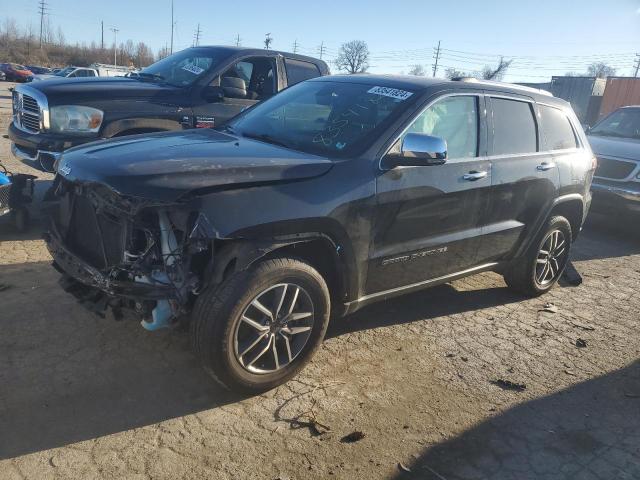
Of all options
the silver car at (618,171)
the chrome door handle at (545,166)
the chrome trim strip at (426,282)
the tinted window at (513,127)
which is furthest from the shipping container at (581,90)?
the chrome trim strip at (426,282)

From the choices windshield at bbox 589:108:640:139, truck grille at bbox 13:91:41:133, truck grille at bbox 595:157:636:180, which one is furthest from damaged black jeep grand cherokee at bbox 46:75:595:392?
windshield at bbox 589:108:640:139

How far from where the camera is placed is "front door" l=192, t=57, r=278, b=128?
6.51 meters

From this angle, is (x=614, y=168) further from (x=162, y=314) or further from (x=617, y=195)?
(x=162, y=314)

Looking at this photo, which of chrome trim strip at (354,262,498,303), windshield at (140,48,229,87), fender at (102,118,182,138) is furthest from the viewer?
windshield at (140,48,229,87)

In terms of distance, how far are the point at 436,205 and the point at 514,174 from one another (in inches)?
40.5

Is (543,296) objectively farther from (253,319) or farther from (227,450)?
(227,450)

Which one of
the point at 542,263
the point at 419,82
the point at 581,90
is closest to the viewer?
the point at 419,82

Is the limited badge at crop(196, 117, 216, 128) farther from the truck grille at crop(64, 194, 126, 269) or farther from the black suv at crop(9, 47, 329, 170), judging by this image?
the truck grille at crop(64, 194, 126, 269)

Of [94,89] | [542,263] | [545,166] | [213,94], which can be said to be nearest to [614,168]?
[542,263]

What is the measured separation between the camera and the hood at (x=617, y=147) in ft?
27.4

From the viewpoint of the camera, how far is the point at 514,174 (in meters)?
4.48

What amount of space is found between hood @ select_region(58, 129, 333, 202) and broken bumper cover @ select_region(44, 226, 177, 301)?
49cm

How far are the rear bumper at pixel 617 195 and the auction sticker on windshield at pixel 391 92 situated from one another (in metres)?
5.75

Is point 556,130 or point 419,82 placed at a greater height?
point 419,82
